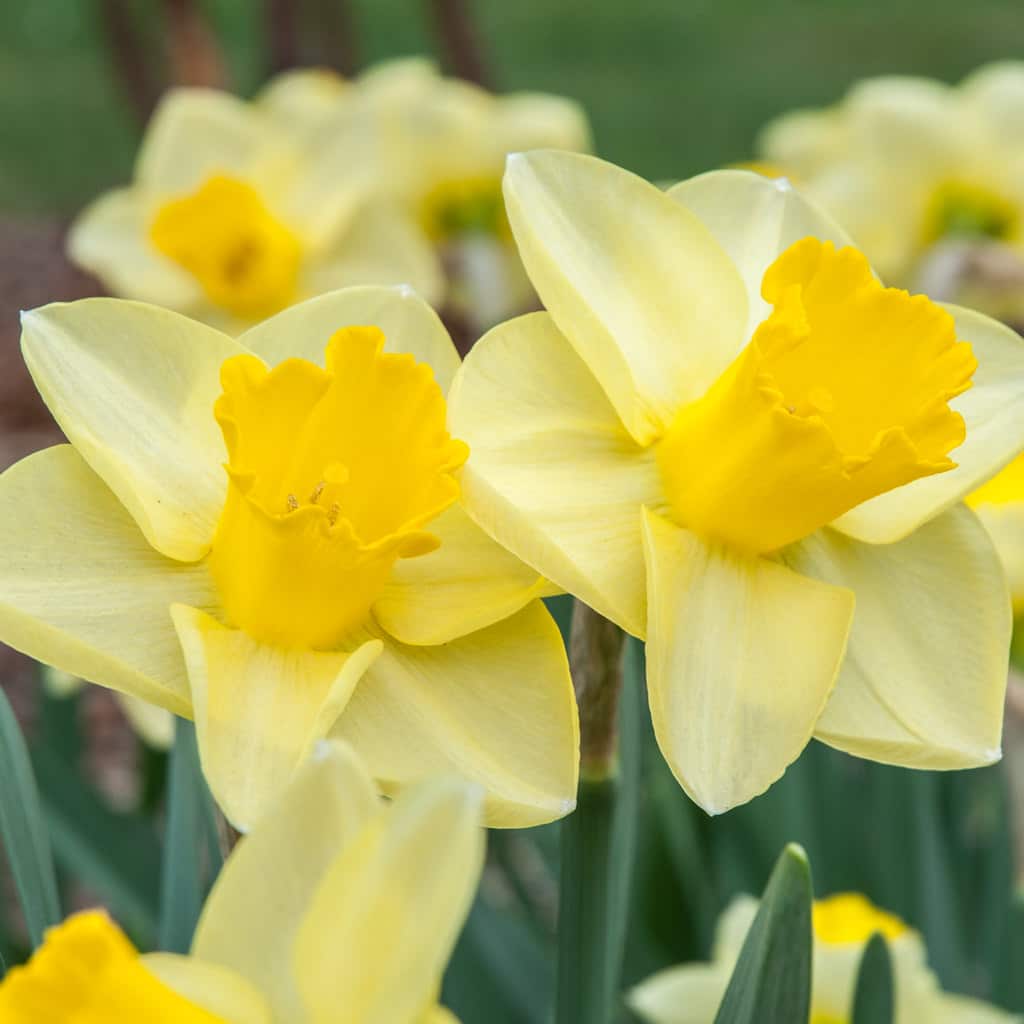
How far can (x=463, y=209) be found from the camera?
5.88 feet

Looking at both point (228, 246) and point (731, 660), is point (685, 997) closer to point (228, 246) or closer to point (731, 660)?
point (731, 660)

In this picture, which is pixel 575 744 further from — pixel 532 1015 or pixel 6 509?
pixel 532 1015

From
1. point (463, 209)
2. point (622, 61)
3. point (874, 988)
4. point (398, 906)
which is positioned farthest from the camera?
point (622, 61)

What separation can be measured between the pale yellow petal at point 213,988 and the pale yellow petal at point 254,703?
5 centimetres

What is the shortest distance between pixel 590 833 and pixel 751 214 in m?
0.26

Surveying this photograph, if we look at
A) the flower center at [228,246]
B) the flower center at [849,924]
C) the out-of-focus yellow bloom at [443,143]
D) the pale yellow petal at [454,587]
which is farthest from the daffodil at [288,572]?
the out-of-focus yellow bloom at [443,143]

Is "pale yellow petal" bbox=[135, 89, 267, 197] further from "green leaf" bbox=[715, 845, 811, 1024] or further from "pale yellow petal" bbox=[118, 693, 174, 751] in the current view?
"green leaf" bbox=[715, 845, 811, 1024]

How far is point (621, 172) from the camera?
527mm

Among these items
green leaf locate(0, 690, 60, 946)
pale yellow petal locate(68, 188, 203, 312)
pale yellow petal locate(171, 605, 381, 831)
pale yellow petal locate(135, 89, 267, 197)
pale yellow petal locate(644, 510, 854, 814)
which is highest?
pale yellow petal locate(171, 605, 381, 831)

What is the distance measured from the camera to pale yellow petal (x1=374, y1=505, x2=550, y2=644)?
0.44m

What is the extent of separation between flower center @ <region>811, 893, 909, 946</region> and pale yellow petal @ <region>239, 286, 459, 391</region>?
1.52ft

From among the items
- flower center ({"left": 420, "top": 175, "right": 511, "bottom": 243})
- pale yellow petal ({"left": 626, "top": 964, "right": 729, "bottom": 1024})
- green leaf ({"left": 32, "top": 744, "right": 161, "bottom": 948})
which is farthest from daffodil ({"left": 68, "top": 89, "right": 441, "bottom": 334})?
pale yellow petal ({"left": 626, "top": 964, "right": 729, "bottom": 1024})

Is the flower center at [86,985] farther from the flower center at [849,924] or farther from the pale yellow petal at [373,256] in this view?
the pale yellow petal at [373,256]

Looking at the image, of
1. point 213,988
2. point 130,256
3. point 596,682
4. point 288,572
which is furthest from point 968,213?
point 213,988
